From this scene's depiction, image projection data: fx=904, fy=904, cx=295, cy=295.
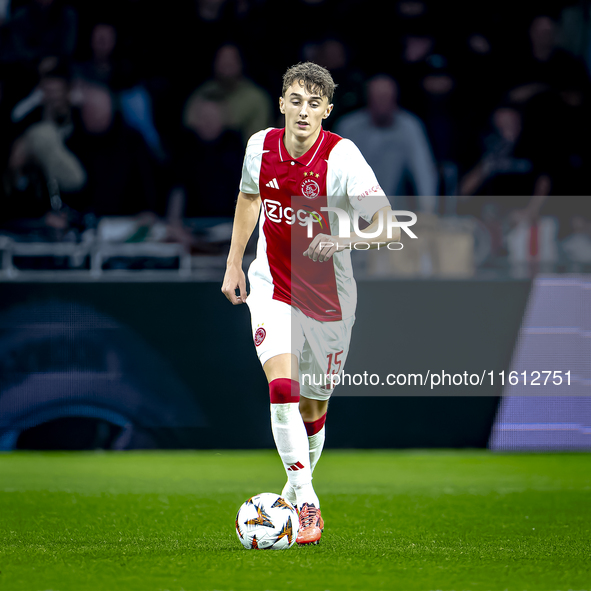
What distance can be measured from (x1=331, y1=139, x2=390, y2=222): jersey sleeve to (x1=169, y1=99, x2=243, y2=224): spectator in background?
396 cm

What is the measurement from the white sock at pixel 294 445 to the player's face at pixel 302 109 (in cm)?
128

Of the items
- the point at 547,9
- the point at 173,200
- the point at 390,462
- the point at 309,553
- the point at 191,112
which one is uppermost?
the point at 547,9

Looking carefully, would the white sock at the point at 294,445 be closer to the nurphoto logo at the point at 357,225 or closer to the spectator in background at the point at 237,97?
the nurphoto logo at the point at 357,225

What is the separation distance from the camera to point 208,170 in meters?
8.33

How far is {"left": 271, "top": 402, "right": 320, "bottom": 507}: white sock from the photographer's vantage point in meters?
4.08

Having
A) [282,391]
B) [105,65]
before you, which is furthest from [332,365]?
[105,65]

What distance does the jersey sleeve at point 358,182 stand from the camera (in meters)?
4.18

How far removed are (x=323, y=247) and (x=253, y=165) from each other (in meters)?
0.74

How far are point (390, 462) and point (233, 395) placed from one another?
1.34m

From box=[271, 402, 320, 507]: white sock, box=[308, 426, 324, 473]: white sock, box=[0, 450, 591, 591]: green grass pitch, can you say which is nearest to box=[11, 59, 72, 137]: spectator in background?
box=[0, 450, 591, 591]: green grass pitch

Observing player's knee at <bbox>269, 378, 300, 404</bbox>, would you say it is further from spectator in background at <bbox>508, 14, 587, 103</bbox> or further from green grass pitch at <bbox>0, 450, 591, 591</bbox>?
spectator in background at <bbox>508, 14, 587, 103</bbox>

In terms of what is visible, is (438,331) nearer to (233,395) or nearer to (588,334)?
(588,334)

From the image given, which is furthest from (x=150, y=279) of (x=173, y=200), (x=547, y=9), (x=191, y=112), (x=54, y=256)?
(x=547, y=9)

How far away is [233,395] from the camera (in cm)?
718
